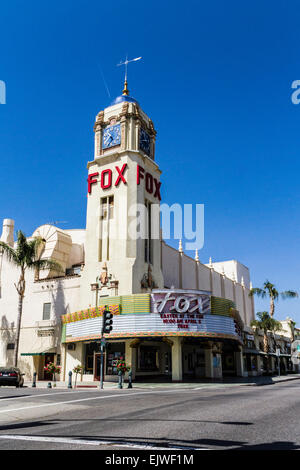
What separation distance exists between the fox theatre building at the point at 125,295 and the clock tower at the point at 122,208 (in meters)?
0.11

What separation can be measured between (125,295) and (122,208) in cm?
1001

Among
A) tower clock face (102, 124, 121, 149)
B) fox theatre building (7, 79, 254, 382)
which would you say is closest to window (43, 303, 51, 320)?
fox theatre building (7, 79, 254, 382)

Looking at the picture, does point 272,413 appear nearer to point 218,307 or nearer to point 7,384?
point 7,384

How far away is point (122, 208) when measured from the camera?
4178cm

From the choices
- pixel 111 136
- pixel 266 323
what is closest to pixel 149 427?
pixel 111 136

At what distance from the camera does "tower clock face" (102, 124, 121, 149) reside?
45.4 metres

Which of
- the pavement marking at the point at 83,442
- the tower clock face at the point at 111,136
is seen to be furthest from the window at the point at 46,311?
the pavement marking at the point at 83,442

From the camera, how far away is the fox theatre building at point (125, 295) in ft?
109

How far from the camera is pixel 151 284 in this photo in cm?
4109

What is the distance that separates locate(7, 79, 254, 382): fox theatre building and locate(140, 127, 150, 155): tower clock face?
254 mm

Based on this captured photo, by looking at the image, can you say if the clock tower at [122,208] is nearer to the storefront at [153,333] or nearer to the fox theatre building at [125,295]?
the fox theatre building at [125,295]

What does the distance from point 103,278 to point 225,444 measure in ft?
110

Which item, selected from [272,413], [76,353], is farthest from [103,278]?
[272,413]

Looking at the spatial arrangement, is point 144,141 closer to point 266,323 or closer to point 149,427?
point 266,323
